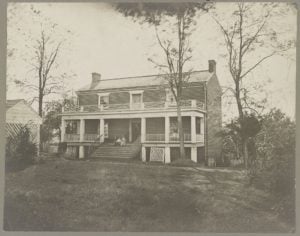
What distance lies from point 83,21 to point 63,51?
1.47 feet

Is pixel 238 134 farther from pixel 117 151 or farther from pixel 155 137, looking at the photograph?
pixel 117 151

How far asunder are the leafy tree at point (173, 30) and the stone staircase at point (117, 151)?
56 cm

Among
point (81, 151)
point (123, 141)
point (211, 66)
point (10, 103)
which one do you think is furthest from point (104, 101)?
point (211, 66)

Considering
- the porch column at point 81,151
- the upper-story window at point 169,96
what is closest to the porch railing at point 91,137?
the porch column at point 81,151

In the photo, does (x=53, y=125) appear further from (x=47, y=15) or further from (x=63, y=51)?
(x=47, y=15)

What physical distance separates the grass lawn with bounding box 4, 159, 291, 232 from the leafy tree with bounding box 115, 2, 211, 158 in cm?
56

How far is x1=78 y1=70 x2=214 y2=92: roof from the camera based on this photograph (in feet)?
16.2

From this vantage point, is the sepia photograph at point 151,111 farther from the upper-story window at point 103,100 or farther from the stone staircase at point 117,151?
the upper-story window at point 103,100

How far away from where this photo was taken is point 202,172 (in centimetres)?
490

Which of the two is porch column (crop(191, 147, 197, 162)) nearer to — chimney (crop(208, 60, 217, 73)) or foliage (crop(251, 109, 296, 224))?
foliage (crop(251, 109, 296, 224))

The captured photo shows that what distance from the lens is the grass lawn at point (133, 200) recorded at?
4750 mm

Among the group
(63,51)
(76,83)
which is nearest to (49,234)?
(76,83)

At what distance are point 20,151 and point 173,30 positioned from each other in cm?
239

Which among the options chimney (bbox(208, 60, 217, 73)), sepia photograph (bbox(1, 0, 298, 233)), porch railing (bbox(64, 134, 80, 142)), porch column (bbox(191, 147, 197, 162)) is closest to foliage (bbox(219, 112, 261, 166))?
sepia photograph (bbox(1, 0, 298, 233))
